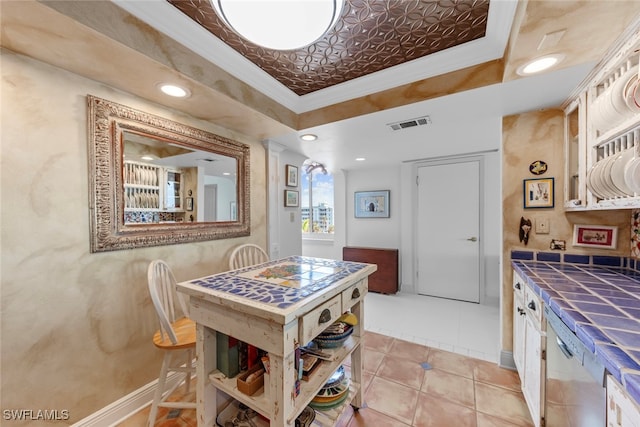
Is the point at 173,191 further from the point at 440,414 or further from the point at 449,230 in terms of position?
the point at 449,230

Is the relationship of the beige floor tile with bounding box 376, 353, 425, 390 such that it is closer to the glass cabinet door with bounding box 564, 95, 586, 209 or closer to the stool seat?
the stool seat

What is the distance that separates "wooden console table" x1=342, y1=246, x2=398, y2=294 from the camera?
12.4 ft

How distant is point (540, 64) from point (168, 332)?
8.16 ft

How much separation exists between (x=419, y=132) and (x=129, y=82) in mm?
2258

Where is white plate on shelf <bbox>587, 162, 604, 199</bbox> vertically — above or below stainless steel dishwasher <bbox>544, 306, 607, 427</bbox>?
above

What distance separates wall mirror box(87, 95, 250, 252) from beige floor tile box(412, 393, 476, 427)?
1943 mm

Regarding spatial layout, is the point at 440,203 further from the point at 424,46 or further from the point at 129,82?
the point at 129,82

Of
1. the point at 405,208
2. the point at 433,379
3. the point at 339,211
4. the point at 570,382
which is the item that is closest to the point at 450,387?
the point at 433,379

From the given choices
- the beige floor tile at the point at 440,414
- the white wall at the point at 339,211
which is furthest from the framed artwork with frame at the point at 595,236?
the white wall at the point at 339,211

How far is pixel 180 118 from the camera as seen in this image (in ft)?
5.97

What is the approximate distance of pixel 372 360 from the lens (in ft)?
6.87

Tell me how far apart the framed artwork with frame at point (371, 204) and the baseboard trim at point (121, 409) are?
3385 millimetres

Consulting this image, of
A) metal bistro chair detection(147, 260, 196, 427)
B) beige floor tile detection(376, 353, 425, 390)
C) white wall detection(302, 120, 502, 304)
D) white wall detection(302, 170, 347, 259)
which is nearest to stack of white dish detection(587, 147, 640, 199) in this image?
white wall detection(302, 120, 502, 304)

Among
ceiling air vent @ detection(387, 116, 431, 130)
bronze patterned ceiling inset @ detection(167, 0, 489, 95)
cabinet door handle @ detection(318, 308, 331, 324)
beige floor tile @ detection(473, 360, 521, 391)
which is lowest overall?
beige floor tile @ detection(473, 360, 521, 391)
